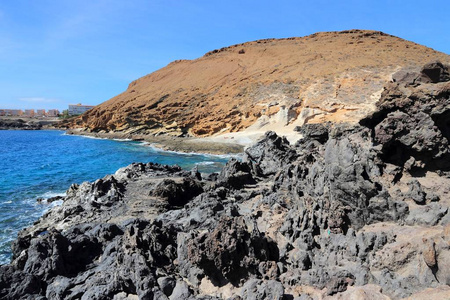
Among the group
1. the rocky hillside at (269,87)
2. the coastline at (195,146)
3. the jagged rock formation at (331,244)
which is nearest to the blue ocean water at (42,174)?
the coastline at (195,146)

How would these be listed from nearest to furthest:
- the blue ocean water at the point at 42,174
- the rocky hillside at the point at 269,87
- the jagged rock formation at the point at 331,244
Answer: the jagged rock formation at the point at 331,244, the blue ocean water at the point at 42,174, the rocky hillside at the point at 269,87

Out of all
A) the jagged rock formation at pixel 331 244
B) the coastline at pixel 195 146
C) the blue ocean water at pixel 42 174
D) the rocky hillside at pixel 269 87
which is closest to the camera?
the jagged rock formation at pixel 331 244

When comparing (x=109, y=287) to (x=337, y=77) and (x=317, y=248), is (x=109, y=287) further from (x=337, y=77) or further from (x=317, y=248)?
(x=337, y=77)

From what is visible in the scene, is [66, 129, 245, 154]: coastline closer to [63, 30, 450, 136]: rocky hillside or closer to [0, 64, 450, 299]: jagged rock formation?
[63, 30, 450, 136]: rocky hillside

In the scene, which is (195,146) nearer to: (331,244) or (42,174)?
(42,174)

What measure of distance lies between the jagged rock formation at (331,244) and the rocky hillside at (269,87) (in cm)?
3057

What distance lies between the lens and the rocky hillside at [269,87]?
131 feet

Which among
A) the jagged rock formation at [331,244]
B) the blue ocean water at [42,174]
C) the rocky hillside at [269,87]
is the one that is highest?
the rocky hillside at [269,87]

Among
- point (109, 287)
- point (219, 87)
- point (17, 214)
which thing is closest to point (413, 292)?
point (109, 287)

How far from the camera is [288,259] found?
636cm

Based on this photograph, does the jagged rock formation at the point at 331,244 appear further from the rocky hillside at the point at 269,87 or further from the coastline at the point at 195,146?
the rocky hillside at the point at 269,87

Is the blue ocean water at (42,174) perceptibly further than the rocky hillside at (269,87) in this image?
No

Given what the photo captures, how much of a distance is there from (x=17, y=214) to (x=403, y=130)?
1581 cm

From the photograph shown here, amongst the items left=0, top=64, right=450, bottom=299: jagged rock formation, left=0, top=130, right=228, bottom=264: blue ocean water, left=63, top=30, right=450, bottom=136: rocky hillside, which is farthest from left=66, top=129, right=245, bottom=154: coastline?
left=0, top=64, right=450, bottom=299: jagged rock formation
